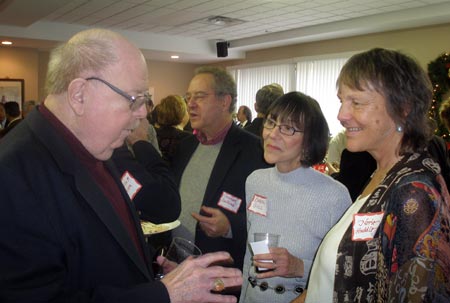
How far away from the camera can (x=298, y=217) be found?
1748mm

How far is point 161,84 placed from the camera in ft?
38.7

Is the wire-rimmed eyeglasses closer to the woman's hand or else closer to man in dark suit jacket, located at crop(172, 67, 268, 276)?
man in dark suit jacket, located at crop(172, 67, 268, 276)

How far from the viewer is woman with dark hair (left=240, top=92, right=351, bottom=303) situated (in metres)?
1.72

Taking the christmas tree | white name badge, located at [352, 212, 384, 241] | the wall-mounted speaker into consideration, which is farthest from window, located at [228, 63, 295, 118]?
white name badge, located at [352, 212, 384, 241]

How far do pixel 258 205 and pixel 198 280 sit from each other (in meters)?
0.82

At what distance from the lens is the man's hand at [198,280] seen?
1.08m

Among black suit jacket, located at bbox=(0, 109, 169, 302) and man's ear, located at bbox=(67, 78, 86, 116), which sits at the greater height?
man's ear, located at bbox=(67, 78, 86, 116)

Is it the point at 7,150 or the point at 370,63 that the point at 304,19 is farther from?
the point at 7,150

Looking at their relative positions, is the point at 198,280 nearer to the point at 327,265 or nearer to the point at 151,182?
the point at 327,265

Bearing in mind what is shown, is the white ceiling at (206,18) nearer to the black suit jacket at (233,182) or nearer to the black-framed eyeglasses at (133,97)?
the black suit jacket at (233,182)

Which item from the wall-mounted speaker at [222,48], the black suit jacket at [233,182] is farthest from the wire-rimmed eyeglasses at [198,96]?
the wall-mounted speaker at [222,48]

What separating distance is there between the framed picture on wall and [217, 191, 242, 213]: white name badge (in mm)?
8753

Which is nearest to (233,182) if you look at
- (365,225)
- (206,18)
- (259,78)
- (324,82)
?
(365,225)

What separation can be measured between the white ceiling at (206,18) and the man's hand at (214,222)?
15.7ft
